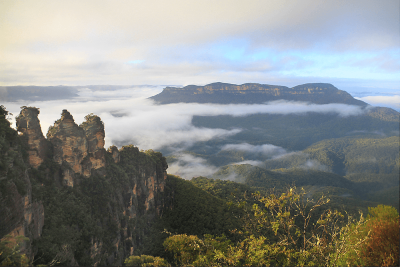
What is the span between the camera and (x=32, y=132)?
25.0m

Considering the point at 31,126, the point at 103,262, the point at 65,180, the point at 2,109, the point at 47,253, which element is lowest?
the point at 103,262

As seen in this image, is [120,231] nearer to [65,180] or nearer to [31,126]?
[65,180]

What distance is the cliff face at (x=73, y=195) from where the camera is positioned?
18.2 metres

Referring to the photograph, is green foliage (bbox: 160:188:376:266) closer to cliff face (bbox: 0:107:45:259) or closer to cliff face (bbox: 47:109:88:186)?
cliff face (bbox: 0:107:45:259)

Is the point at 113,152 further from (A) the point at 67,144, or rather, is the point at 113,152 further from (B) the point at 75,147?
(A) the point at 67,144

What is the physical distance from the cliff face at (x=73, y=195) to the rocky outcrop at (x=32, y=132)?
9 centimetres

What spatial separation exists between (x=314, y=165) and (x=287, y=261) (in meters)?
195

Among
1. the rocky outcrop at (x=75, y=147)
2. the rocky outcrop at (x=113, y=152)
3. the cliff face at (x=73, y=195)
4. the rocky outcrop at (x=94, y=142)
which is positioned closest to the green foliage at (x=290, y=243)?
the cliff face at (x=73, y=195)

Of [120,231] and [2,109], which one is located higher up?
[2,109]

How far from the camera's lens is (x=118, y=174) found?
1428 inches

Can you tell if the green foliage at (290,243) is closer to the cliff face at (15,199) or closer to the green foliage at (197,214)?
the cliff face at (15,199)

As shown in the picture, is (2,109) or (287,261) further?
(2,109)

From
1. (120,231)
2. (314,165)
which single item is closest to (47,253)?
(120,231)

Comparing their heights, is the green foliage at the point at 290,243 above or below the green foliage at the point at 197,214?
above
